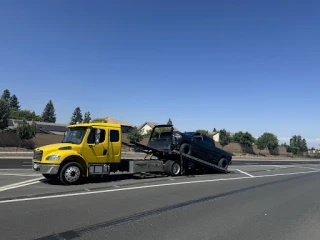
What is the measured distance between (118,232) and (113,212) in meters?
1.63

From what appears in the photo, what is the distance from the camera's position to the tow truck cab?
1112cm

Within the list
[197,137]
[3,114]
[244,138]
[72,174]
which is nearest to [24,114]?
[3,114]

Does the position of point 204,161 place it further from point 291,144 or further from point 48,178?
point 291,144

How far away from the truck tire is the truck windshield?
5.39 meters

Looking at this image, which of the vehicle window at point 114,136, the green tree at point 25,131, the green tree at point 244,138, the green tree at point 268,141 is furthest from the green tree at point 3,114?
the green tree at point 268,141

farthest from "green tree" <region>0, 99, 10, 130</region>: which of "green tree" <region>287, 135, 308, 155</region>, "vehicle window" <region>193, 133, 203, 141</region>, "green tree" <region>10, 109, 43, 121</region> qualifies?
"green tree" <region>287, 135, 308, 155</region>

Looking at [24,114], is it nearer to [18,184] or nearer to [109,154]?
[109,154]

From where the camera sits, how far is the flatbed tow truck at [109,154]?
1125 centimetres

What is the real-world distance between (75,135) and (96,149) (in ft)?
3.35

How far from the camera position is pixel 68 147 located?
37.7ft

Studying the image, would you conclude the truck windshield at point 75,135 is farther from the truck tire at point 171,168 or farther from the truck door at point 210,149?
the truck door at point 210,149

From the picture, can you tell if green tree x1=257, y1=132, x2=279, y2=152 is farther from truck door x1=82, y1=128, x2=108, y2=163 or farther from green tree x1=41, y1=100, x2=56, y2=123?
green tree x1=41, y1=100, x2=56, y2=123

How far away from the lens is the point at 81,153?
11734 millimetres

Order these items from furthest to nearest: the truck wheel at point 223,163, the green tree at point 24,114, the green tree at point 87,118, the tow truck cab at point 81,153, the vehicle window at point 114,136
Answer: the green tree at point 24,114, the green tree at point 87,118, the truck wheel at point 223,163, the vehicle window at point 114,136, the tow truck cab at point 81,153
